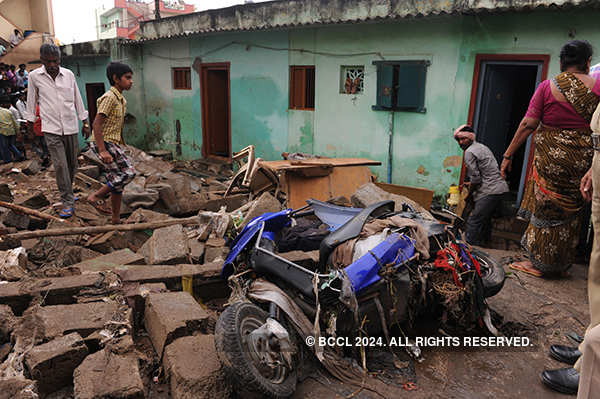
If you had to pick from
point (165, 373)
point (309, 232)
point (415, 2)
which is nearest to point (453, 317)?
point (309, 232)

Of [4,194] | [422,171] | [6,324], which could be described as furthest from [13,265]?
[422,171]

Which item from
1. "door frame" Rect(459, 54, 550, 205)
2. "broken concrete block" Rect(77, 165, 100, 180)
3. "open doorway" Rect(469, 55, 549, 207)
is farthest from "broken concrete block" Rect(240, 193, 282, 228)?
"broken concrete block" Rect(77, 165, 100, 180)

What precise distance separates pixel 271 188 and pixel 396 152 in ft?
9.45

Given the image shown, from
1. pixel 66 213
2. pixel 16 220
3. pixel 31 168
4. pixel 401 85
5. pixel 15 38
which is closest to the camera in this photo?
pixel 16 220

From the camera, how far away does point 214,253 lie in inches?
193

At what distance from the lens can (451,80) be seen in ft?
24.5

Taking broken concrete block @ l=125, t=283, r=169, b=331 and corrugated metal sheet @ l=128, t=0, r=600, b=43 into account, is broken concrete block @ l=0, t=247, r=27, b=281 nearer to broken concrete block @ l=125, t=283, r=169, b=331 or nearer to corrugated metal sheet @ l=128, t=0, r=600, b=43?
broken concrete block @ l=125, t=283, r=169, b=331

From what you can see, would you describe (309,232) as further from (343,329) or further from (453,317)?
(453,317)

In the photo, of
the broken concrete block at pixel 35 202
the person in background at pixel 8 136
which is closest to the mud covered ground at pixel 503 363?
the broken concrete block at pixel 35 202

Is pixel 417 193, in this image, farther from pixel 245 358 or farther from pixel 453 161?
pixel 245 358

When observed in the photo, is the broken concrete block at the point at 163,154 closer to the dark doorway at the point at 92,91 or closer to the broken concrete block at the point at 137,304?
the dark doorway at the point at 92,91

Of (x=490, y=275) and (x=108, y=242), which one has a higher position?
(x=490, y=275)

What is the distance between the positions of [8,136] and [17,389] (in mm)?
10549

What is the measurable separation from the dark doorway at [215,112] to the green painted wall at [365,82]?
0.93 feet
